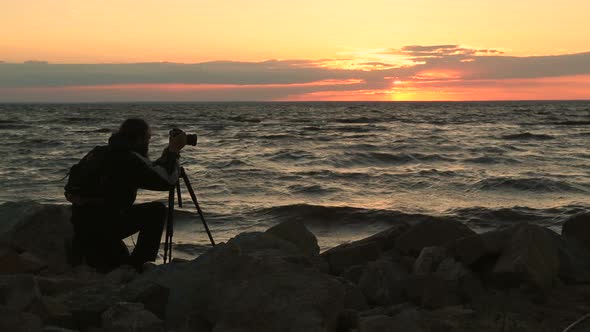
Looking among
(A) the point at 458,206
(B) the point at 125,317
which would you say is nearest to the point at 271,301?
(B) the point at 125,317

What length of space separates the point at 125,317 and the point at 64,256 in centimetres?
317

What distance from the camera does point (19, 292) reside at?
4.00 metres

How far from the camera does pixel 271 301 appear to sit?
12.2ft

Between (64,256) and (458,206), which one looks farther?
(458,206)

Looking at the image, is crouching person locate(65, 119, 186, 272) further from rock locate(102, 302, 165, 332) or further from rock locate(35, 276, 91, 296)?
rock locate(102, 302, 165, 332)

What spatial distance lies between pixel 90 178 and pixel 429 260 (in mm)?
3188

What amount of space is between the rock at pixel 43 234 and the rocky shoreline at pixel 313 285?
1 centimetres

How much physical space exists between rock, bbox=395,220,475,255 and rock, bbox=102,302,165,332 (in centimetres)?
350

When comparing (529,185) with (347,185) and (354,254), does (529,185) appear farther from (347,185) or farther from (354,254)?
(354,254)

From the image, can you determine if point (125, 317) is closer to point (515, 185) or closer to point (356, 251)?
point (356, 251)

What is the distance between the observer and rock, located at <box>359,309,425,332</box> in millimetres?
3705

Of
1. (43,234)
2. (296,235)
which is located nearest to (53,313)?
(43,234)

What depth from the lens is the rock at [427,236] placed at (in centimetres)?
639

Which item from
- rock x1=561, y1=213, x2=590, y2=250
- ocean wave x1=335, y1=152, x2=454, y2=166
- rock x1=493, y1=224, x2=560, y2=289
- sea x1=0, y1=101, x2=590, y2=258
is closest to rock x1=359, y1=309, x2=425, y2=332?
rock x1=493, y1=224, x2=560, y2=289
